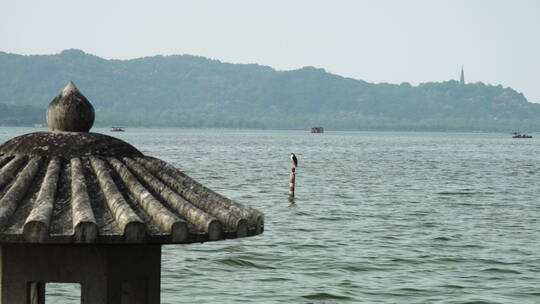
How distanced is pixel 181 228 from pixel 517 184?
67780mm

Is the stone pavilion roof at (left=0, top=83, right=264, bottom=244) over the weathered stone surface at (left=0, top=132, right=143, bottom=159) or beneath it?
beneath

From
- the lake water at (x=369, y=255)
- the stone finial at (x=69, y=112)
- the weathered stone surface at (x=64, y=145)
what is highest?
the stone finial at (x=69, y=112)

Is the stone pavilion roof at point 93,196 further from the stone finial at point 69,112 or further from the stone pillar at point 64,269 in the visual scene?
the stone pillar at point 64,269

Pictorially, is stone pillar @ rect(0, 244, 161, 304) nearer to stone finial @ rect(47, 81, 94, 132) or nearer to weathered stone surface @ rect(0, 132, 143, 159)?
weathered stone surface @ rect(0, 132, 143, 159)

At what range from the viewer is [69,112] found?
4.72 metres

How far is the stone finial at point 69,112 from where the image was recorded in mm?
4695

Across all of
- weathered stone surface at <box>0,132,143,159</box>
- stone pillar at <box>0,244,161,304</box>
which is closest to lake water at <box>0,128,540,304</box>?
weathered stone surface at <box>0,132,143,159</box>

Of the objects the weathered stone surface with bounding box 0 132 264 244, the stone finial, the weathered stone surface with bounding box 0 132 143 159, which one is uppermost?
the stone finial

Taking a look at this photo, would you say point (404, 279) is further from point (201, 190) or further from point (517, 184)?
point (517, 184)

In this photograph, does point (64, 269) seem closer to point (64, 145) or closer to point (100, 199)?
point (100, 199)

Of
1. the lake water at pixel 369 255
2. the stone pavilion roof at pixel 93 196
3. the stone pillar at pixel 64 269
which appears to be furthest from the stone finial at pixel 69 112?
the lake water at pixel 369 255

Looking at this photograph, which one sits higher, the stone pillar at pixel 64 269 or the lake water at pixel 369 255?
the stone pillar at pixel 64 269

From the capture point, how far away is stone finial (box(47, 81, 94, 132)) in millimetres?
4695

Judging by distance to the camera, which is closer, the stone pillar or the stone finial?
the stone pillar
